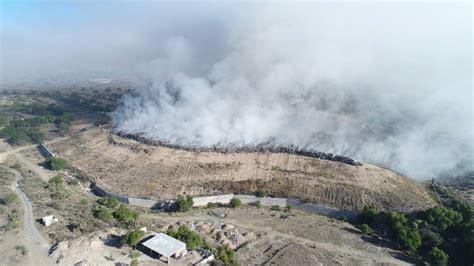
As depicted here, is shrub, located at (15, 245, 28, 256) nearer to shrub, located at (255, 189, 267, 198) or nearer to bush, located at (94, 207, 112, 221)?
bush, located at (94, 207, 112, 221)

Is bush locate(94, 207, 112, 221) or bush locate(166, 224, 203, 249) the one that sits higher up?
bush locate(166, 224, 203, 249)

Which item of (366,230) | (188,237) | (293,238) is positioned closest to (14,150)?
(188,237)

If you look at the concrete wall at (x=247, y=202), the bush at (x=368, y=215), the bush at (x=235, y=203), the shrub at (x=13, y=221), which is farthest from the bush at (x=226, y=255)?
the shrub at (x=13, y=221)

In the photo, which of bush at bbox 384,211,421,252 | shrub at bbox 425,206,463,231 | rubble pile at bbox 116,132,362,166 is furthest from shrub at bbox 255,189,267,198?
shrub at bbox 425,206,463,231

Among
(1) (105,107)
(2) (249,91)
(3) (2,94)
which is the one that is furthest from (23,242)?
(3) (2,94)

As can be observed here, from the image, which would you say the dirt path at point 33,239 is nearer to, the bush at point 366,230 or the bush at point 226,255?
the bush at point 226,255

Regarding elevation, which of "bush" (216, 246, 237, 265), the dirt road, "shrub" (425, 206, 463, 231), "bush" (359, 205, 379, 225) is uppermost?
"shrub" (425, 206, 463, 231)
